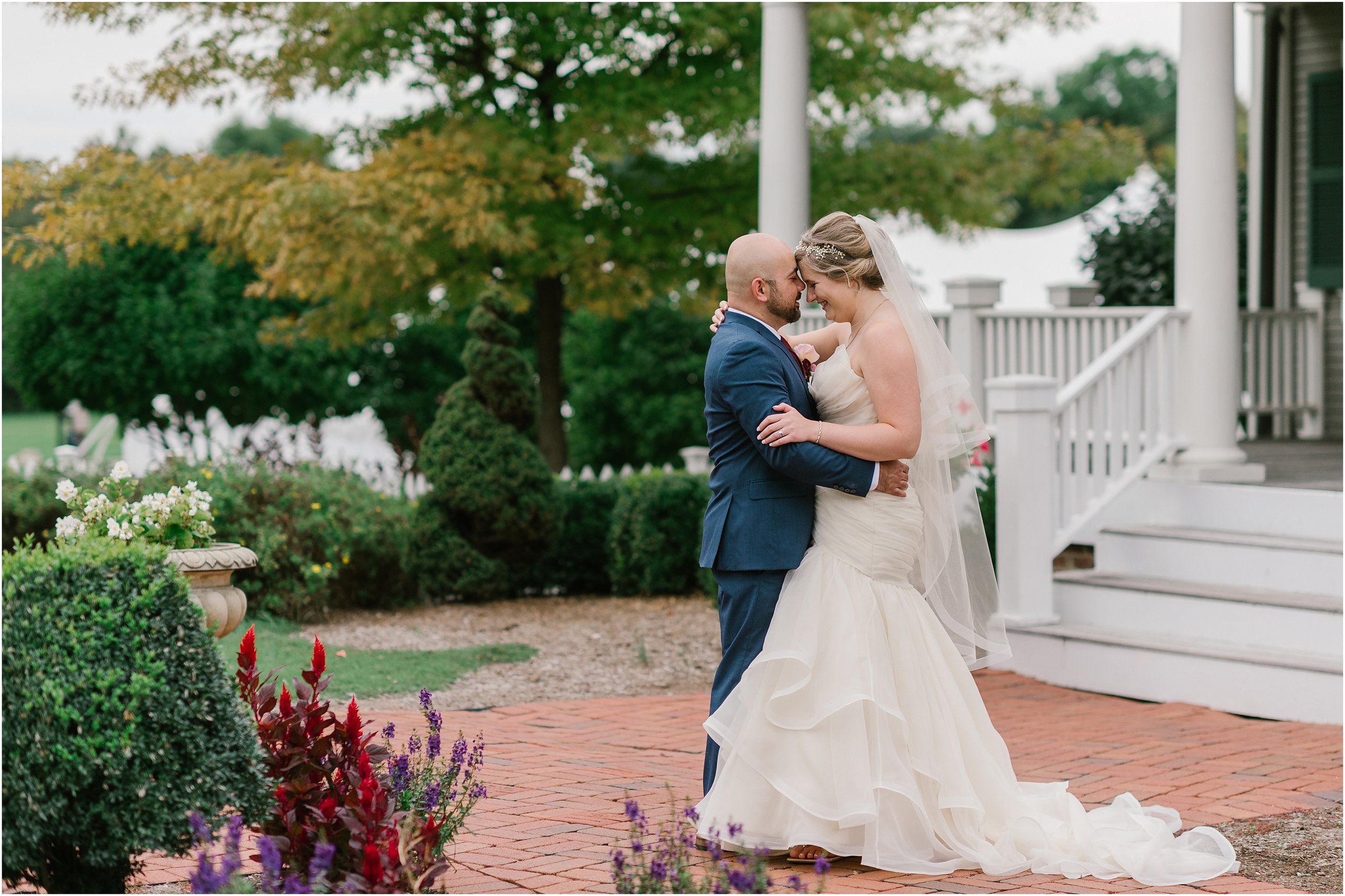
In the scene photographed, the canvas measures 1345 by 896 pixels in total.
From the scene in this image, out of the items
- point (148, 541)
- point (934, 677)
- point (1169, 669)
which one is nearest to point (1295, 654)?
point (1169, 669)

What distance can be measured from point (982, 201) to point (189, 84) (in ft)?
24.9

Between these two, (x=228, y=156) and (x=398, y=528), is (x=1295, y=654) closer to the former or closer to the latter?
(x=398, y=528)

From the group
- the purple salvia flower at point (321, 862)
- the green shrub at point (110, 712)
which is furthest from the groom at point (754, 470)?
the green shrub at point (110, 712)

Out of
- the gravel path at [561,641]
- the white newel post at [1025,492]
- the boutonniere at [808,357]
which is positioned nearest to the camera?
the boutonniere at [808,357]

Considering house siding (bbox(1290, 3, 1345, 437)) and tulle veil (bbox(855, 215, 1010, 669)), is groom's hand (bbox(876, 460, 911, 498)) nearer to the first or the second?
tulle veil (bbox(855, 215, 1010, 669))

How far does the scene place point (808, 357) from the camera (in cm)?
461

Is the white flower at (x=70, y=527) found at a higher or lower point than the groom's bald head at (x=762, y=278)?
lower

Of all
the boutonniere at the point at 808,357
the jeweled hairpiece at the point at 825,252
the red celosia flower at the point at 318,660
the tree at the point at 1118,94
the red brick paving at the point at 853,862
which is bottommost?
the red brick paving at the point at 853,862

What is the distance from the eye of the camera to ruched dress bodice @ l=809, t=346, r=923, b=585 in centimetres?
421

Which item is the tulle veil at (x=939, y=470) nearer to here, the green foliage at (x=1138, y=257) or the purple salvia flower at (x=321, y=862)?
the purple salvia flower at (x=321, y=862)

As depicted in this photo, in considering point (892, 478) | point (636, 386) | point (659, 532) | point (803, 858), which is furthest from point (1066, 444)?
point (636, 386)

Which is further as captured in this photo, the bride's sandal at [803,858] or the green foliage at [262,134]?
the green foliage at [262,134]

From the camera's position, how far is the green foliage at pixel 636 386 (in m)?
19.6

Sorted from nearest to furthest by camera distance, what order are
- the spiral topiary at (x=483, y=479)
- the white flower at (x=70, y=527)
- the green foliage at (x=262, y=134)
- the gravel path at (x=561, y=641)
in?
the white flower at (x=70, y=527), the gravel path at (x=561, y=641), the spiral topiary at (x=483, y=479), the green foliage at (x=262, y=134)
